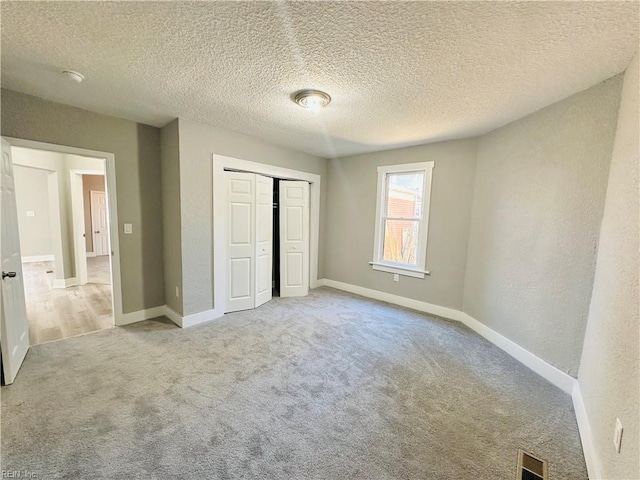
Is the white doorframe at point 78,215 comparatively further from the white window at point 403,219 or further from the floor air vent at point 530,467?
the floor air vent at point 530,467

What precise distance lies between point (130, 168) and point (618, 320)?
14.8 feet

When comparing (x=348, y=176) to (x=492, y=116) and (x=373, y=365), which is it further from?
(x=373, y=365)

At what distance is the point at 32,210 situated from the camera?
6.55 m

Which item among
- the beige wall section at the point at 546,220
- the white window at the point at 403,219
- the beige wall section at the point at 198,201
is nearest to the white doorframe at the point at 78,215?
the beige wall section at the point at 198,201

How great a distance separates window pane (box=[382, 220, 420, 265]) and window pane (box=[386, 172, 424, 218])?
5.6 inches

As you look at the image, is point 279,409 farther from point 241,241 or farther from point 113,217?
point 113,217

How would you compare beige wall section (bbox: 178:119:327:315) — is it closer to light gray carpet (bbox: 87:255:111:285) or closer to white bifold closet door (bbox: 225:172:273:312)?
white bifold closet door (bbox: 225:172:273:312)

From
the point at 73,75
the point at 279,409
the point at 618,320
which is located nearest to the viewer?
the point at 618,320

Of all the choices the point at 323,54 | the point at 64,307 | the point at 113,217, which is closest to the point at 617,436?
the point at 323,54

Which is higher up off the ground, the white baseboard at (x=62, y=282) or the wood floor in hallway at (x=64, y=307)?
the white baseboard at (x=62, y=282)

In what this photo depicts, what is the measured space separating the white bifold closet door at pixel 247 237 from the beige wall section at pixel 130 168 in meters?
0.92

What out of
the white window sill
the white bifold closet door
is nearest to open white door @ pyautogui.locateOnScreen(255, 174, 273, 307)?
the white bifold closet door

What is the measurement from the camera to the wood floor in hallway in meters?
3.05

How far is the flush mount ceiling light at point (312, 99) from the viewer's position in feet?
7.28
